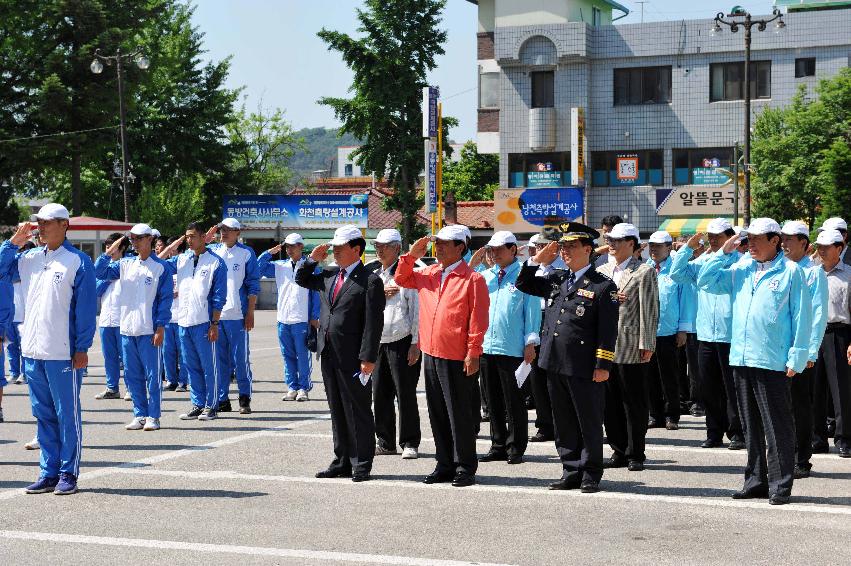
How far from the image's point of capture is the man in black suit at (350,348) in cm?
1002

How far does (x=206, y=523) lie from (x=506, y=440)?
377 centimetres

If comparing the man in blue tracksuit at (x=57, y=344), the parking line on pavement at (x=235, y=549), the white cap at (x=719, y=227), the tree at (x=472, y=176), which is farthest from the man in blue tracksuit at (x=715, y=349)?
the tree at (x=472, y=176)

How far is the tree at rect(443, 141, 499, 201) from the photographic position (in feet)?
244

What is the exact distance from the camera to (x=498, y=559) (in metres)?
7.18

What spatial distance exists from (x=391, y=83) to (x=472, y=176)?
23.8 metres

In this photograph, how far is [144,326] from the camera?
43.2 feet

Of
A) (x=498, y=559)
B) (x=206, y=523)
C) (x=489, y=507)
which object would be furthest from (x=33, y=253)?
(x=498, y=559)

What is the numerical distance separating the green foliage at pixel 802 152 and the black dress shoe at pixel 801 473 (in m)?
31.2

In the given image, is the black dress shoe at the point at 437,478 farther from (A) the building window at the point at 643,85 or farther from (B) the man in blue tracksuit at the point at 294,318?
(A) the building window at the point at 643,85

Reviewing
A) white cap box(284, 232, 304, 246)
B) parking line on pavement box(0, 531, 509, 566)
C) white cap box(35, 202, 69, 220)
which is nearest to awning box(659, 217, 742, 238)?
white cap box(284, 232, 304, 246)

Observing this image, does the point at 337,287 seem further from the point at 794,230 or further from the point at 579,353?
the point at 794,230

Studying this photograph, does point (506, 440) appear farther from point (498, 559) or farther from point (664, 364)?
point (498, 559)

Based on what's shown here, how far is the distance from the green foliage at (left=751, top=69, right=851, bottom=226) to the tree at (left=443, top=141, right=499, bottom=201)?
3021cm

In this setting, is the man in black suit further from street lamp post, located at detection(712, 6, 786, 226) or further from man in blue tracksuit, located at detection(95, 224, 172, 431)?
street lamp post, located at detection(712, 6, 786, 226)
